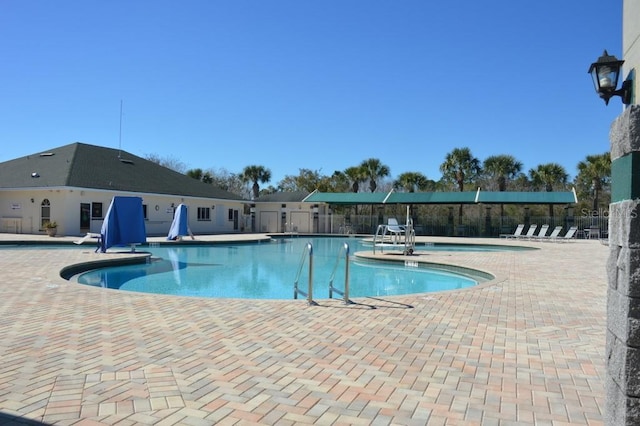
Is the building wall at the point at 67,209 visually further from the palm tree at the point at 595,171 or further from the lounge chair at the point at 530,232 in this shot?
the palm tree at the point at 595,171

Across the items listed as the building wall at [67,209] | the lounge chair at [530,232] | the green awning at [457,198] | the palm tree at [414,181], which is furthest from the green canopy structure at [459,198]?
the building wall at [67,209]

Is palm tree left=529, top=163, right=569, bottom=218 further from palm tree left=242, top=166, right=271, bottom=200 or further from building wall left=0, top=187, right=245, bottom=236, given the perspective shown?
building wall left=0, top=187, right=245, bottom=236

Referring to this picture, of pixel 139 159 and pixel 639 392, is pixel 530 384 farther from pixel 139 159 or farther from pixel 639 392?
pixel 139 159

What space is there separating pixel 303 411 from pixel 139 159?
104ft

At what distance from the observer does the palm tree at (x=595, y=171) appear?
105 ft

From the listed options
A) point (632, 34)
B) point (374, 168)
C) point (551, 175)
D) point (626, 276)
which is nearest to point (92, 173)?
point (374, 168)

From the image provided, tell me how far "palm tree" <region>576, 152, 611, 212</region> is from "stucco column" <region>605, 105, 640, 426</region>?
1338 inches

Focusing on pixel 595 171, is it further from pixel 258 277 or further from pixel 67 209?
pixel 67 209

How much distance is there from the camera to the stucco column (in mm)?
2002

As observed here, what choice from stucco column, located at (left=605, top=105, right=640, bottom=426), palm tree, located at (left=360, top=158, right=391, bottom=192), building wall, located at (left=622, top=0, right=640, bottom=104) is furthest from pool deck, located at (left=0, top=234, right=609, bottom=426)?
palm tree, located at (left=360, top=158, right=391, bottom=192)

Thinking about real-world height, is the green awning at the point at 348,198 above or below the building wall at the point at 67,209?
above

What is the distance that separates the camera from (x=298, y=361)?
4.10m

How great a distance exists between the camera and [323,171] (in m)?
49.8

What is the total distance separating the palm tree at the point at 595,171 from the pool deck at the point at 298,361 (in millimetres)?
29456
